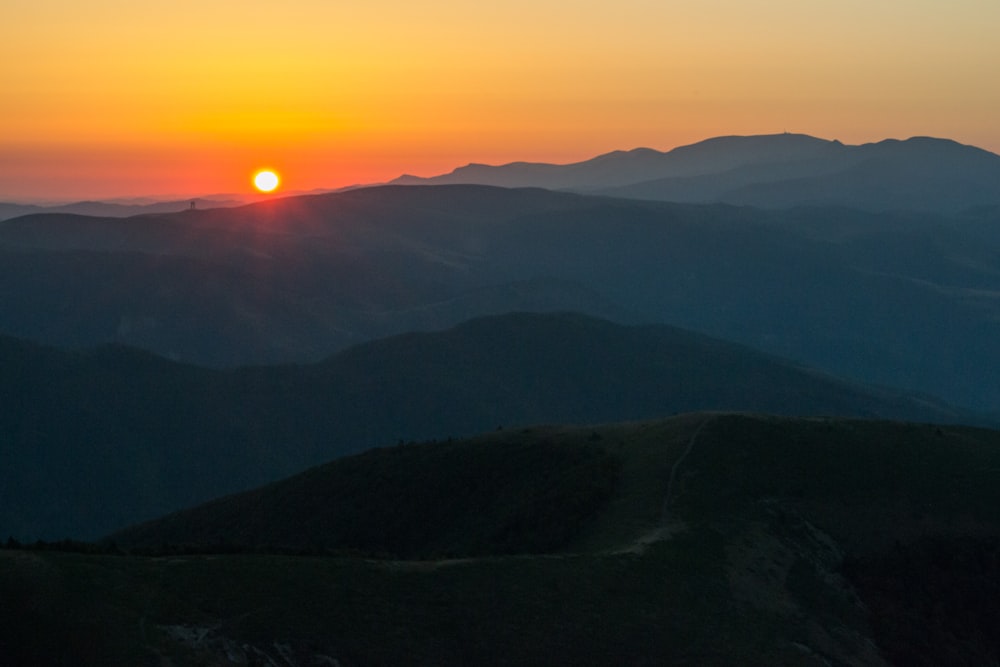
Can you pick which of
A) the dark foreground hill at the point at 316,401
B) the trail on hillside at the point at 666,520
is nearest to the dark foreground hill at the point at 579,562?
the trail on hillside at the point at 666,520

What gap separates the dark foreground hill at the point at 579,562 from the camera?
2397 cm

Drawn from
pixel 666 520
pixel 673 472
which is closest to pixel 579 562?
pixel 666 520

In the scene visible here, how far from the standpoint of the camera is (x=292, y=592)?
25734mm

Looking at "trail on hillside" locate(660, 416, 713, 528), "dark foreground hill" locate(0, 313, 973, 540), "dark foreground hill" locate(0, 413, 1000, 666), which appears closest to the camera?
"dark foreground hill" locate(0, 413, 1000, 666)

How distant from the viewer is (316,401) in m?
112

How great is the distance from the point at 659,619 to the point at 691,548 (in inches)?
204

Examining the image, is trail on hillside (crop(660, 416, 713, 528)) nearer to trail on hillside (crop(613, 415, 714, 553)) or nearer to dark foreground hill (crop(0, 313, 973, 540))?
trail on hillside (crop(613, 415, 714, 553))

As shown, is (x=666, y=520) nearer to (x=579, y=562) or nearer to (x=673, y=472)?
(x=673, y=472)

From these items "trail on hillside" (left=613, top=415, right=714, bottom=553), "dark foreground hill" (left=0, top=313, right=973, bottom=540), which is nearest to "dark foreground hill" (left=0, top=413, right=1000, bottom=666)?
"trail on hillside" (left=613, top=415, right=714, bottom=553)

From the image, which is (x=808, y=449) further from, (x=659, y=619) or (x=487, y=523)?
(x=659, y=619)

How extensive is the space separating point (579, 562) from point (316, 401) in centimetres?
8411

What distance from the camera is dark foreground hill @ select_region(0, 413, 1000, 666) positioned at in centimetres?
2397

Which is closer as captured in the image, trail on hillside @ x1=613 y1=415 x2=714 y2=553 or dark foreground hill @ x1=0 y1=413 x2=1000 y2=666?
dark foreground hill @ x1=0 y1=413 x2=1000 y2=666

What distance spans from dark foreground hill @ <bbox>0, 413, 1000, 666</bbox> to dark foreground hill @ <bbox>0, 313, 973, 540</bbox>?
151 ft
